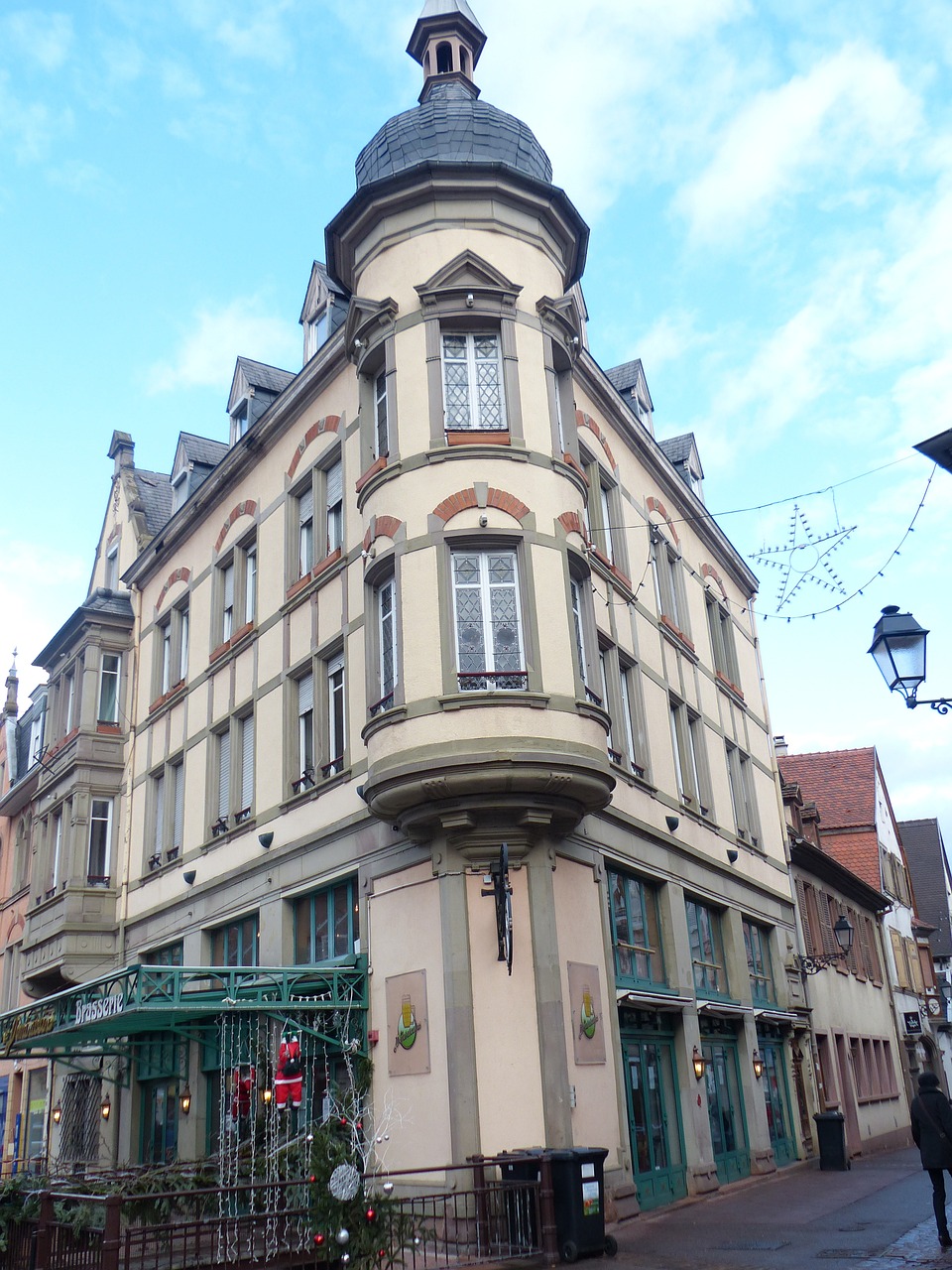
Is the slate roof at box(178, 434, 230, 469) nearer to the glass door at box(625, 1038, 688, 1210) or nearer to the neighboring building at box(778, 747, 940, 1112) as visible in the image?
the glass door at box(625, 1038, 688, 1210)

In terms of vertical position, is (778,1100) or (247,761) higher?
(247,761)

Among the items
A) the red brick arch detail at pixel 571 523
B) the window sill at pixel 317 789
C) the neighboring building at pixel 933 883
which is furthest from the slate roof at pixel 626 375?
the neighboring building at pixel 933 883

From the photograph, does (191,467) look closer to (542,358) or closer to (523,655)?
(542,358)

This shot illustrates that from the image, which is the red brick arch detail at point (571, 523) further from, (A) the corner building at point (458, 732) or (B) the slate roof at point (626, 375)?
(B) the slate roof at point (626, 375)

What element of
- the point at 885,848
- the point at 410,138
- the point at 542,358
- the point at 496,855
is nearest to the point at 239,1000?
the point at 496,855

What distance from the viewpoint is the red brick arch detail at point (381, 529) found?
16891 mm

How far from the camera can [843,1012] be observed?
31.1m

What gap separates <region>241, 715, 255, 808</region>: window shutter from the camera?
71.2 ft

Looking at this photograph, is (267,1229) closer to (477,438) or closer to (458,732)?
(458,732)

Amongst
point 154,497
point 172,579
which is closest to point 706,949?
point 172,579

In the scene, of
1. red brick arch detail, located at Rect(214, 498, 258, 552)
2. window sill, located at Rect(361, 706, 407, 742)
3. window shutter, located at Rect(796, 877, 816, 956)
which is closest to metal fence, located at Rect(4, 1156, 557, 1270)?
window sill, located at Rect(361, 706, 407, 742)

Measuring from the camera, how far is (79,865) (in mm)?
25719

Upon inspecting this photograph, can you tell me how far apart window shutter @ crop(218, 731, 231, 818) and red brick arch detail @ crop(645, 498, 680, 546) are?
32.5ft

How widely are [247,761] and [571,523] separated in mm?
8405
